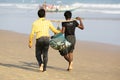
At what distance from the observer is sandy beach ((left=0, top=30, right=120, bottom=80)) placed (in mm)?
8375

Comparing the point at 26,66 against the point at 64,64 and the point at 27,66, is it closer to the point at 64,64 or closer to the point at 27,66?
the point at 27,66

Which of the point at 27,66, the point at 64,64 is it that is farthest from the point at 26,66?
the point at 64,64

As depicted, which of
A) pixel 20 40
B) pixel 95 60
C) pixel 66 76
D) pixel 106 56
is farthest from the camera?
pixel 20 40

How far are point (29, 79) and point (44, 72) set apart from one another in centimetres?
103

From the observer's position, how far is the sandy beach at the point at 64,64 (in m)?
8.38

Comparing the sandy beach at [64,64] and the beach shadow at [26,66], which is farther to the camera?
the beach shadow at [26,66]

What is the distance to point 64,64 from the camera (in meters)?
10.4

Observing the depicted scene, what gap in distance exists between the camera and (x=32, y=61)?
1064 centimetres

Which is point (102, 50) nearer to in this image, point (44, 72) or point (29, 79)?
point (44, 72)

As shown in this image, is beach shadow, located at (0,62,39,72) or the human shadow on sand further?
the human shadow on sand

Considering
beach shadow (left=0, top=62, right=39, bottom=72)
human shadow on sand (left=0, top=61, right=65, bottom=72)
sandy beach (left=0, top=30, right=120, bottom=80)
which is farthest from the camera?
human shadow on sand (left=0, top=61, right=65, bottom=72)

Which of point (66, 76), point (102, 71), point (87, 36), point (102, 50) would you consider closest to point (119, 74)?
point (102, 71)

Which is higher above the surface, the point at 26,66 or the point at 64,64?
the point at 26,66

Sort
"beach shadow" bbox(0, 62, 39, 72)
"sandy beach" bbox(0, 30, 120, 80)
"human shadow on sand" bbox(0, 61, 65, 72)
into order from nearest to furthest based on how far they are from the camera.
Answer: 1. "sandy beach" bbox(0, 30, 120, 80)
2. "beach shadow" bbox(0, 62, 39, 72)
3. "human shadow on sand" bbox(0, 61, 65, 72)
